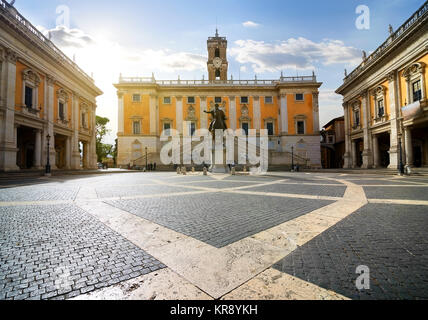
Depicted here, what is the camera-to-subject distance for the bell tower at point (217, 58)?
38594 mm

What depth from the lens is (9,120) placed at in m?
14.4

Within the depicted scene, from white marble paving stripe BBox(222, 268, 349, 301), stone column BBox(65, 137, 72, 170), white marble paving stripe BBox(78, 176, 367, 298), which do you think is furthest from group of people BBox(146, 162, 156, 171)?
white marble paving stripe BBox(222, 268, 349, 301)

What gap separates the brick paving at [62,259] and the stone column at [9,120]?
15791 mm

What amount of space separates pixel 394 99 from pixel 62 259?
83.3 ft

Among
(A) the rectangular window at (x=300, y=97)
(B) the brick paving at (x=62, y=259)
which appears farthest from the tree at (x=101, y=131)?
(B) the brick paving at (x=62, y=259)

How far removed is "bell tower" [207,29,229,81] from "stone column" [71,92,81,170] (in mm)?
24580

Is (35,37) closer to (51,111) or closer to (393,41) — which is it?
(51,111)

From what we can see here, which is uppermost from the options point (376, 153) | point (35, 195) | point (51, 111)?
point (51, 111)

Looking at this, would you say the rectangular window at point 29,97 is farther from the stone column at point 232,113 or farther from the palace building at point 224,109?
the stone column at point 232,113

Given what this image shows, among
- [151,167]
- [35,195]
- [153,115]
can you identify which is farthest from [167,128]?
[35,195]

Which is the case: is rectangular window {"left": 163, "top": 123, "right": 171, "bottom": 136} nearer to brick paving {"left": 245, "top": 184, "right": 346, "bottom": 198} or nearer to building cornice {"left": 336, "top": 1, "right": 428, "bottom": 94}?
building cornice {"left": 336, "top": 1, "right": 428, "bottom": 94}

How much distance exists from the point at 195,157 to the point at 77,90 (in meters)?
17.6

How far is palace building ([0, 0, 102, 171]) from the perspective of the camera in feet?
47.3
